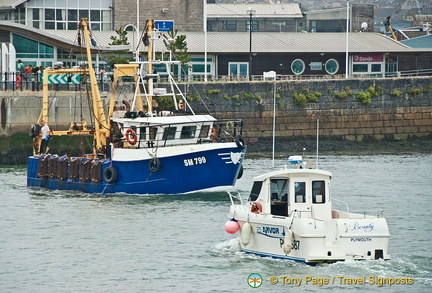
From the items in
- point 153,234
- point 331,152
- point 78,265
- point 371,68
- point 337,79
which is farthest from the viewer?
point 371,68

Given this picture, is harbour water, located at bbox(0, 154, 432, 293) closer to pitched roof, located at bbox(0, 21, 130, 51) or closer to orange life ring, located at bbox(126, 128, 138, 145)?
orange life ring, located at bbox(126, 128, 138, 145)

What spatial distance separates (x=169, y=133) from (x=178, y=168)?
164 centimetres

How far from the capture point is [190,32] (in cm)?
7400

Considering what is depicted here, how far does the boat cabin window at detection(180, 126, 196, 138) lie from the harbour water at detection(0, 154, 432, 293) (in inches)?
97.2

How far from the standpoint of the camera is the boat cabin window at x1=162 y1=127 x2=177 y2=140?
4064 cm

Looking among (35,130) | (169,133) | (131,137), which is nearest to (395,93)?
(35,130)

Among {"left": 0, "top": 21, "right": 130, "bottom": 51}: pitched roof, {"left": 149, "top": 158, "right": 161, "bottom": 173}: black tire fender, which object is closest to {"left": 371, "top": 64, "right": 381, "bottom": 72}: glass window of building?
{"left": 0, "top": 21, "right": 130, "bottom": 51}: pitched roof

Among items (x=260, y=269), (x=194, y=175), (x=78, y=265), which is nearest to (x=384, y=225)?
(x=260, y=269)

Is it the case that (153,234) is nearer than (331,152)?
Yes

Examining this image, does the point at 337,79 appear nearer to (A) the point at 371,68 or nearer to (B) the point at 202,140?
(A) the point at 371,68

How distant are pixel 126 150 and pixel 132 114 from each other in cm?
164

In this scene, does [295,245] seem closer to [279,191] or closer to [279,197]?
[279,197]

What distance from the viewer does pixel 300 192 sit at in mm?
27000

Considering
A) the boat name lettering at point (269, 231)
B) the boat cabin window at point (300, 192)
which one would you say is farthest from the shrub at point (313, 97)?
the boat name lettering at point (269, 231)
